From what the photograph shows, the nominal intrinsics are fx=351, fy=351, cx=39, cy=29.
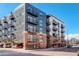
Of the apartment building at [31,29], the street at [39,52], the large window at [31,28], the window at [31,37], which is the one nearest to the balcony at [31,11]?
the apartment building at [31,29]

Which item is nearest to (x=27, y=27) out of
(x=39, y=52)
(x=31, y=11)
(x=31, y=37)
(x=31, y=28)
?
(x=31, y=28)

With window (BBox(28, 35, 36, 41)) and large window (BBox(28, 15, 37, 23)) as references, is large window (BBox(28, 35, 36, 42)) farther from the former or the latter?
large window (BBox(28, 15, 37, 23))

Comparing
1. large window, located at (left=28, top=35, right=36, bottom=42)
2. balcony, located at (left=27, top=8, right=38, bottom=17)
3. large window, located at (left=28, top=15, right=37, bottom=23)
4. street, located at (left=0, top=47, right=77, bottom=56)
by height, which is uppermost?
balcony, located at (left=27, top=8, right=38, bottom=17)

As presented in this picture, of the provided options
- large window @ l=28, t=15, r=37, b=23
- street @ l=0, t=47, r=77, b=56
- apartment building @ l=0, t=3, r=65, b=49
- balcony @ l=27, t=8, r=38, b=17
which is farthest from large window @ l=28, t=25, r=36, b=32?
street @ l=0, t=47, r=77, b=56

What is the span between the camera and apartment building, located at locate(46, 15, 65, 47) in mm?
6230

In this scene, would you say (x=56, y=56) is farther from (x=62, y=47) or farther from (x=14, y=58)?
(x=14, y=58)

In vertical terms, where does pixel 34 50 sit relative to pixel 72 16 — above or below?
below

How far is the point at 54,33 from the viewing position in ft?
20.6

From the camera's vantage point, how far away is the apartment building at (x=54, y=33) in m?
6.23

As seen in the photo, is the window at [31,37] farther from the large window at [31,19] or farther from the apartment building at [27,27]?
the large window at [31,19]

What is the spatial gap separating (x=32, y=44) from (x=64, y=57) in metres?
0.61

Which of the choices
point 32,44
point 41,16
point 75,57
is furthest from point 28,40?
point 75,57

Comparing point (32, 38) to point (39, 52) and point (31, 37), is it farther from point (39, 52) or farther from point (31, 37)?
point (39, 52)

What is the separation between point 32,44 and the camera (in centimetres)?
622
